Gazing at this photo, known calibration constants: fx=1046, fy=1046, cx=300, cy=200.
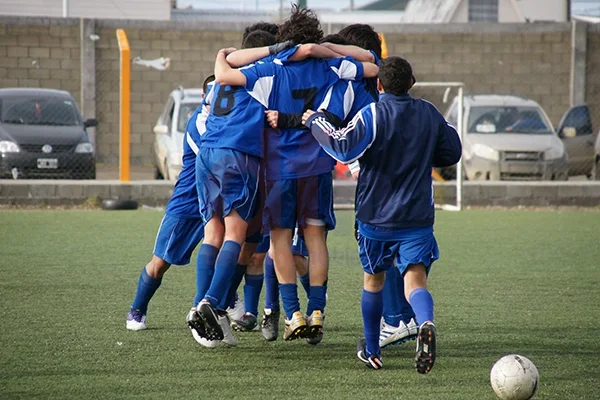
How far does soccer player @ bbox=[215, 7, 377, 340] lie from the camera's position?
6035 mm

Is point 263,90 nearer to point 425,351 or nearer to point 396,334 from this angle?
point 396,334

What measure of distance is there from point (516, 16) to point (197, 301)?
118 ft

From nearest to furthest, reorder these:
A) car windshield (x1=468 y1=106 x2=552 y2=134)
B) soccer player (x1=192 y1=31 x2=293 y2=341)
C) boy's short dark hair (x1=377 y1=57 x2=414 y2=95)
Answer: boy's short dark hair (x1=377 y1=57 x2=414 y2=95) → soccer player (x1=192 y1=31 x2=293 y2=341) → car windshield (x1=468 y1=106 x2=552 y2=134)

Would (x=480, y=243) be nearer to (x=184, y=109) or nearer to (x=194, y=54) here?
(x=184, y=109)

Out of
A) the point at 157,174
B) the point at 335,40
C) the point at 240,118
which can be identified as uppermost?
the point at 335,40

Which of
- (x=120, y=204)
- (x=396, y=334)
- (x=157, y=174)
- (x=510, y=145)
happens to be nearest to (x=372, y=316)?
(x=396, y=334)

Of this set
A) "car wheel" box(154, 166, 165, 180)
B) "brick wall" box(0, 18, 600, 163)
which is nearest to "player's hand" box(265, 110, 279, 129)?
"car wheel" box(154, 166, 165, 180)

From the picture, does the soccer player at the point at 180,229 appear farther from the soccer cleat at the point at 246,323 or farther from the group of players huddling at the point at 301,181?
the soccer cleat at the point at 246,323

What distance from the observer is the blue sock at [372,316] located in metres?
5.65

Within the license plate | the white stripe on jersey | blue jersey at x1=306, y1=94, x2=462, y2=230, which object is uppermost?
the white stripe on jersey

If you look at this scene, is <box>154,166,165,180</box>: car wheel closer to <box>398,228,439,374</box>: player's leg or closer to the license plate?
the license plate

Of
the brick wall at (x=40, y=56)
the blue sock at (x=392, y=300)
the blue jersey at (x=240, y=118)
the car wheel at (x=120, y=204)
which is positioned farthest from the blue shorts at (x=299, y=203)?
the brick wall at (x=40, y=56)

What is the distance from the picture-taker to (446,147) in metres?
5.62

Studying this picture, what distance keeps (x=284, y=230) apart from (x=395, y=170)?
0.91m
